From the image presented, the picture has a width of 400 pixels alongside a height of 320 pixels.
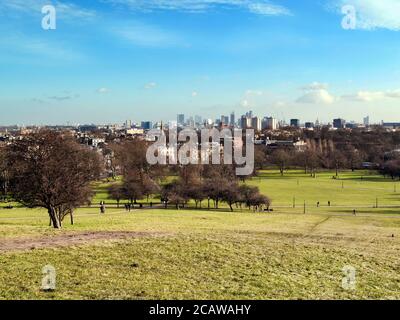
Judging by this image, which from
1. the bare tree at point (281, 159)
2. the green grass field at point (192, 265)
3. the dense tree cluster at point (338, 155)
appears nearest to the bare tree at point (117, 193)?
the green grass field at point (192, 265)

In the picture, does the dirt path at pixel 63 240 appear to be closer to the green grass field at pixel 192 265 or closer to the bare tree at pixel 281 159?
the green grass field at pixel 192 265

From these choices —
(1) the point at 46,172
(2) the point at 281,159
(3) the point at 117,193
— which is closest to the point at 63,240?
(1) the point at 46,172

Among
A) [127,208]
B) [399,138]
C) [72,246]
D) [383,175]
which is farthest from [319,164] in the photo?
[72,246]

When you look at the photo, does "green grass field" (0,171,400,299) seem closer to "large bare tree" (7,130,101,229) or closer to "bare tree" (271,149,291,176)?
"large bare tree" (7,130,101,229)

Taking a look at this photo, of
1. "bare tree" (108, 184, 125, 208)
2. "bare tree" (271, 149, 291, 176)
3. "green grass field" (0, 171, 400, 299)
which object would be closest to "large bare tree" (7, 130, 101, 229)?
"green grass field" (0, 171, 400, 299)

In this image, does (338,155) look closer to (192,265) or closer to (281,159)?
(281,159)
